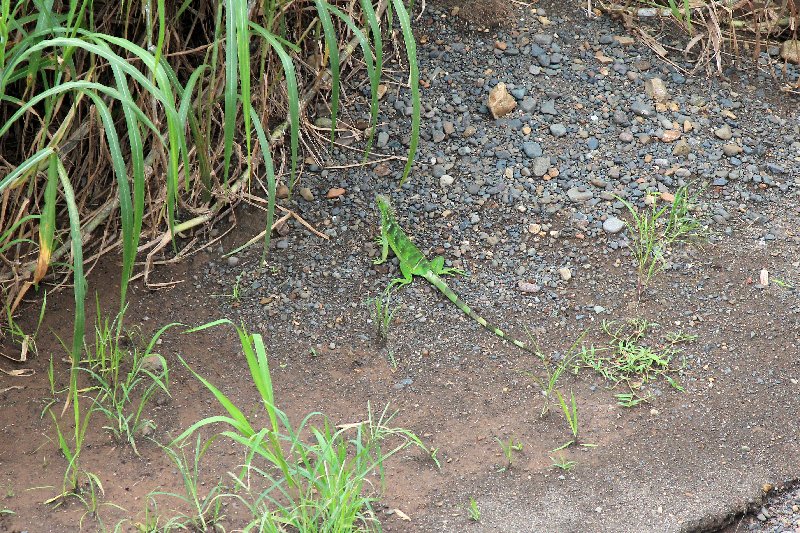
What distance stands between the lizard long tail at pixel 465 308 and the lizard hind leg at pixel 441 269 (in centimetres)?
2

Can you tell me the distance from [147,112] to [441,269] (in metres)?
0.94

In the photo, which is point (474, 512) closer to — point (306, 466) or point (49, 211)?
point (306, 466)

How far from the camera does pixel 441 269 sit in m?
2.79

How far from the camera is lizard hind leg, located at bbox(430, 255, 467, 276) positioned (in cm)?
277

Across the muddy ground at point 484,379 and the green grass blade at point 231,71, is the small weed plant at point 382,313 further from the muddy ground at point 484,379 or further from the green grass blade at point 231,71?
the green grass blade at point 231,71

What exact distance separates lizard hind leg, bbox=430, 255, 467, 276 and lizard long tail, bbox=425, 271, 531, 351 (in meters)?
0.02

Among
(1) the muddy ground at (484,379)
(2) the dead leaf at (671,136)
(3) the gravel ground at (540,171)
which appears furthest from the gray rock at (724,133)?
(1) the muddy ground at (484,379)

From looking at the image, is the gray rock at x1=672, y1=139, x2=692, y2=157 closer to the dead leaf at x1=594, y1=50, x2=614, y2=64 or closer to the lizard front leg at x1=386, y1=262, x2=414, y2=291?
the dead leaf at x1=594, y1=50, x2=614, y2=64

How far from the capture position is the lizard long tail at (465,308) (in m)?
2.64

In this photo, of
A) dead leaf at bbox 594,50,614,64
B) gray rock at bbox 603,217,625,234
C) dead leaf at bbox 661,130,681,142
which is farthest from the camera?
dead leaf at bbox 594,50,614,64

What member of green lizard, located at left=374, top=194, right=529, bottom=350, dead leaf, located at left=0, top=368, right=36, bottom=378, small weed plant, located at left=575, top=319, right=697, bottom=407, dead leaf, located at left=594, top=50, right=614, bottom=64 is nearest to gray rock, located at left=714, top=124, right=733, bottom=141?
dead leaf, located at left=594, top=50, right=614, bottom=64

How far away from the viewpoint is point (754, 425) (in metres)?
2.42

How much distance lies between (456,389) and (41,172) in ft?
4.11

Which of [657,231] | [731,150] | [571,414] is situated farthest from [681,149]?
[571,414]
